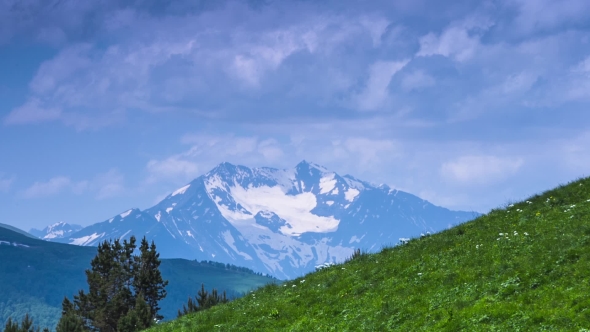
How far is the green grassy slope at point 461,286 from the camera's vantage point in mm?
22781

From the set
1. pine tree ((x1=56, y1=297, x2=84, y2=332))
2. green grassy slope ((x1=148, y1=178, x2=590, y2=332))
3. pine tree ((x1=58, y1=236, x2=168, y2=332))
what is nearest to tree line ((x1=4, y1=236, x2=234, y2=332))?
pine tree ((x1=58, y1=236, x2=168, y2=332))

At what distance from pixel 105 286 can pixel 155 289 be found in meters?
7.35

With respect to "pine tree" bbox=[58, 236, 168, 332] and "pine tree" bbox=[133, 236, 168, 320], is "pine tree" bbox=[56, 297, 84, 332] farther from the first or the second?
"pine tree" bbox=[133, 236, 168, 320]

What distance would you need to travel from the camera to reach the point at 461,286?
2692 centimetres

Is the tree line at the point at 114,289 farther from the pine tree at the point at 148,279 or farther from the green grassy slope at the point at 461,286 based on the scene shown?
the green grassy slope at the point at 461,286

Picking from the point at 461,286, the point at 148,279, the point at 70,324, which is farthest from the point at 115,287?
the point at 461,286

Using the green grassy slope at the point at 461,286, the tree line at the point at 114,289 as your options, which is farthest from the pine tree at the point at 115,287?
the green grassy slope at the point at 461,286

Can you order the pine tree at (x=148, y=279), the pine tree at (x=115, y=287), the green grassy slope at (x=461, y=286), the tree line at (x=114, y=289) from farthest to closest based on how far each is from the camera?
the pine tree at (x=148, y=279), the pine tree at (x=115, y=287), the tree line at (x=114, y=289), the green grassy slope at (x=461, y=286)

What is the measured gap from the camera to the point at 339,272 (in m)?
36.8

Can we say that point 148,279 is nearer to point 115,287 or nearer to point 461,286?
point 115,287

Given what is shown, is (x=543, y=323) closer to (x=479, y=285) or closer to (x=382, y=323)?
(x=479, y=285)

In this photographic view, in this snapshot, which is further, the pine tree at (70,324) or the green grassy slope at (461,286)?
the pine tree at (70,324)

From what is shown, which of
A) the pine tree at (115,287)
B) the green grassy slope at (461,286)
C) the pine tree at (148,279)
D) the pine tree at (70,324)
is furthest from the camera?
the pine tree at (148,279)

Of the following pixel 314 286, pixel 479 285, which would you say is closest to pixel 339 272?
pixel 314 286
